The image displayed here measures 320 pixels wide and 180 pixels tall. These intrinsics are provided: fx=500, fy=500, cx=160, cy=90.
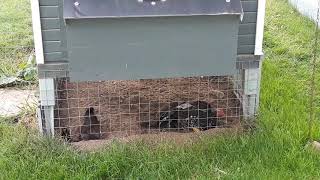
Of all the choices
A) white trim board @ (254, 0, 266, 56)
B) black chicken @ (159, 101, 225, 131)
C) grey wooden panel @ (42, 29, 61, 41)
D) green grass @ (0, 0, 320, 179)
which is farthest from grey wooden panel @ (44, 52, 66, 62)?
white trim board @ (254, 0, 266, 56)

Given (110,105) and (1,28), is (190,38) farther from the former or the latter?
(1,28)

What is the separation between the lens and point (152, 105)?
15.1 ft

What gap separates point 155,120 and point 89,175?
3.46 feet

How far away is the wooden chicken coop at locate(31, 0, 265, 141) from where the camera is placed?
3373mm

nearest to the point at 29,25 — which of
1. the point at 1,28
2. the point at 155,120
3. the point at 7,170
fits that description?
the point at 1,28

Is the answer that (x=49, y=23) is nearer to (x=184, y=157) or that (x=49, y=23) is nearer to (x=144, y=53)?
(x=144, y=53)

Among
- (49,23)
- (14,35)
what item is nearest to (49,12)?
(49,23)

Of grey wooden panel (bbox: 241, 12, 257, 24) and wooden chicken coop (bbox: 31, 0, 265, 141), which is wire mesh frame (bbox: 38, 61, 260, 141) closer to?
wooden chicken coop (bbox: 31, 0, 265, 141)

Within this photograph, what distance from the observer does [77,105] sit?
457 centimetres

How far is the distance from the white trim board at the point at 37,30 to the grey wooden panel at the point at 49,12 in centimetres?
4

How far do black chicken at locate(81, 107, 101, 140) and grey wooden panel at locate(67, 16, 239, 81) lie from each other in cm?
67

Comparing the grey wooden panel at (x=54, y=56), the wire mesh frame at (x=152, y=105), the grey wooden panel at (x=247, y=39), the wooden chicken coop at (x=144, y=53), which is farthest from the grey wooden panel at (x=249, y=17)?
the grey wooden panel at (x=54, y=56)

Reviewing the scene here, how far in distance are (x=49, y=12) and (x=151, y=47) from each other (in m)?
0.80

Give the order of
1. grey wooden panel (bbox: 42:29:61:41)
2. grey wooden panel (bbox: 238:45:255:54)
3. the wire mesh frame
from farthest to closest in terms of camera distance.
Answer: the wire mesh frame < grey wooden panel (bbox: 238:45:255:54) < grey wooden panel (bbox: 42:29:61:41)
